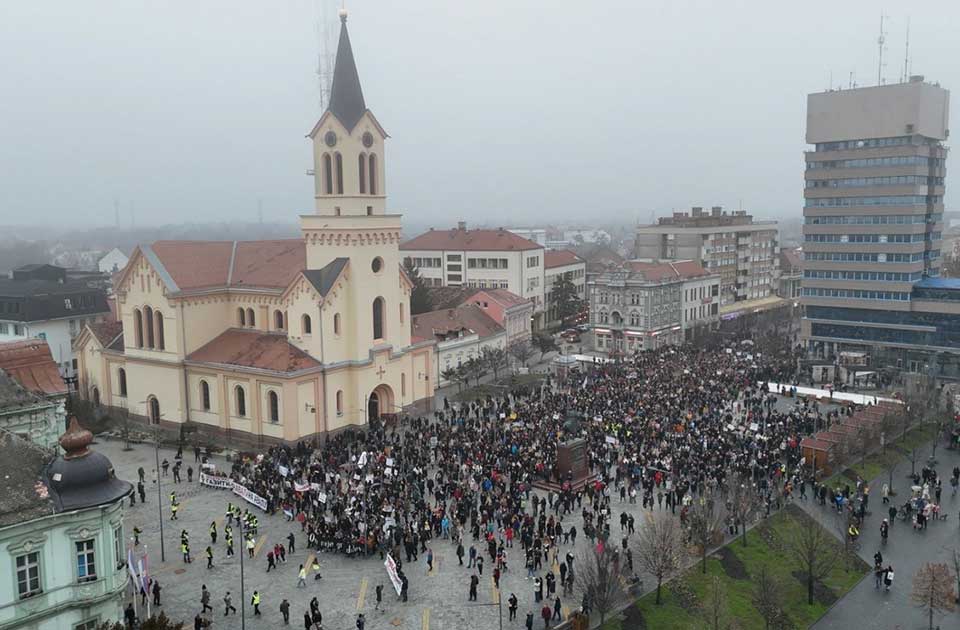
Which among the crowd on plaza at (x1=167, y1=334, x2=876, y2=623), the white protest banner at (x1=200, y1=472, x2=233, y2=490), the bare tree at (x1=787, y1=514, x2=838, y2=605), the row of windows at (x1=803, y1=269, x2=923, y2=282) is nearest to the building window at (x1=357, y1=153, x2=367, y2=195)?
the crowd on plaza at (x1=167, y1=334, x2=876, y2=623)

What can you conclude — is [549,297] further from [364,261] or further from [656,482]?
[656,482]

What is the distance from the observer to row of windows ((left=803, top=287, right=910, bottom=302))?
60812 millimetres

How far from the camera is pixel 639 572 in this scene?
2548 cm

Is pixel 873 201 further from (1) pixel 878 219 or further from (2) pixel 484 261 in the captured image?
(2) pixel 484 261

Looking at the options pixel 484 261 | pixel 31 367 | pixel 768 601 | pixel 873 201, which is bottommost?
pixel 768 601

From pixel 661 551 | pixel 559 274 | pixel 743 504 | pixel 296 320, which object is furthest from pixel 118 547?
pixel 559 274

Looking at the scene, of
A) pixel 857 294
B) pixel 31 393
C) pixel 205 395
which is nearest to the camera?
pixel 31 393

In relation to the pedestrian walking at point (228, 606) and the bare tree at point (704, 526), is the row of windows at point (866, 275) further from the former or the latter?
the pedestrian walking at point (228, 606)

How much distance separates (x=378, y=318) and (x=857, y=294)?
133ft

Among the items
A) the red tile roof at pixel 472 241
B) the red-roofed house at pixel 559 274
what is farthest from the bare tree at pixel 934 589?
the red-roofed house at pixel 559 274

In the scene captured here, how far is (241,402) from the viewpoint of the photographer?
41.5m

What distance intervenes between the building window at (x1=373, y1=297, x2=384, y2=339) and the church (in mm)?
59

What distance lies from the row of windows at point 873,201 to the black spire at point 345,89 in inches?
1587

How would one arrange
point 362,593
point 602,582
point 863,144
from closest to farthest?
point 602,582, point 362,593, point 863,144
